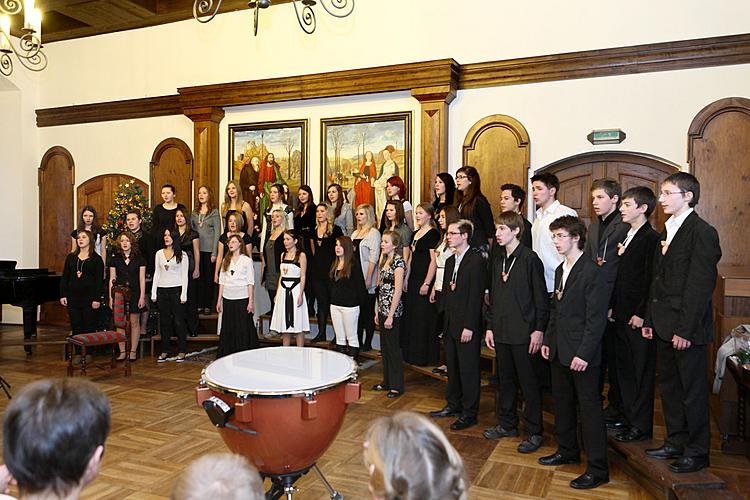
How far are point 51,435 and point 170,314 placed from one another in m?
6.33

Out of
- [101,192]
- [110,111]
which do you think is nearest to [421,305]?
[101,192]

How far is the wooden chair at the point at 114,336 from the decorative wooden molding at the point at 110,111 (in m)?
3.57

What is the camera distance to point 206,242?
27.6 feet

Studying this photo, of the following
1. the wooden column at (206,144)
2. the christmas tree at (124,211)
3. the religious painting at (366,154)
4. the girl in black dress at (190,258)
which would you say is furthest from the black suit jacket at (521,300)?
the wooden column at (206,144)

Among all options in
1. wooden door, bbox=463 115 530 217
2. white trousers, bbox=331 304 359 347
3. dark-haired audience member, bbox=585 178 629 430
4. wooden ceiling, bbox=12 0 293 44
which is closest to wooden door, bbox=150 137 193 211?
wooden ceiling, bbox=12 0 293 44

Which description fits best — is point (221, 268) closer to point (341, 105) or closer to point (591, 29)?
point (341, 105)

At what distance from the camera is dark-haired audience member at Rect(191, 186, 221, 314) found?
838cm

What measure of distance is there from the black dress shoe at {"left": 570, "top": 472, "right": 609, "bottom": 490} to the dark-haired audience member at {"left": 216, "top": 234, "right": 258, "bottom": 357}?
4153 millimetres

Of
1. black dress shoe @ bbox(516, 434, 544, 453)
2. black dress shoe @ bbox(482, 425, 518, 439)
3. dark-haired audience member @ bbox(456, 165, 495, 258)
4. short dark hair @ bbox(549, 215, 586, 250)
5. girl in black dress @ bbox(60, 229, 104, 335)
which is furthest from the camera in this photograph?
girl in black dress @ bbox(60, 229, 104, 335)

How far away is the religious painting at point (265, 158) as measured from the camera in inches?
350

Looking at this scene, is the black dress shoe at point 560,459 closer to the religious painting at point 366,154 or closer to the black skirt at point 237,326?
the black skirt at point 237,326

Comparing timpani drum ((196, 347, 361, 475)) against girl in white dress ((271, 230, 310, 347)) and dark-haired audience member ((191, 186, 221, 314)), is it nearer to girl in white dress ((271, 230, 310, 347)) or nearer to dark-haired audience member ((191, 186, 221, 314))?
girl in white dress ((271, 230, 310, 347))

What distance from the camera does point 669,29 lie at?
6.79 m

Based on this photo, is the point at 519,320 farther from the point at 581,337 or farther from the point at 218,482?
the point at 218,482
